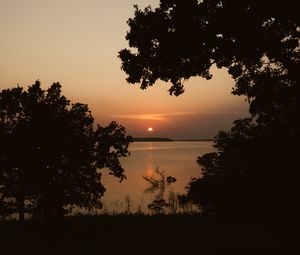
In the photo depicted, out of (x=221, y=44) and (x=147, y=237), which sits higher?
(x=221, y=44)

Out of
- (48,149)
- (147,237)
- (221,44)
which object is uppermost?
(221,44)

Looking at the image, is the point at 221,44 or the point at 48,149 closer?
the point at 221,44

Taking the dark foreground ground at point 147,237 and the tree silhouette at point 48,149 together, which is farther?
the tree silhouette at point 48,149

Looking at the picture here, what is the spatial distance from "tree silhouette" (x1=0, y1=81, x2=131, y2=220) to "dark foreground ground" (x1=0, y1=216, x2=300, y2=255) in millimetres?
2662

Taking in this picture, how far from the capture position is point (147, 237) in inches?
1073

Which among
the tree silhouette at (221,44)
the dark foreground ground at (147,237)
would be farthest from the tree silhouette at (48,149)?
the tree silhouette at (221,44)

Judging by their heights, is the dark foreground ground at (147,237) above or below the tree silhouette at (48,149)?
below

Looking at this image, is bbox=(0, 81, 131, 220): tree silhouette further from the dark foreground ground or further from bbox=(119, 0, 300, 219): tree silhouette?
bbox=(119, 0, 300, 219): tree silhouette

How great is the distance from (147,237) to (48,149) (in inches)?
350

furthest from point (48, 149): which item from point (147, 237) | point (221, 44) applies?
point (221, 44)

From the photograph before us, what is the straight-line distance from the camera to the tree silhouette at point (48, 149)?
1067 inches

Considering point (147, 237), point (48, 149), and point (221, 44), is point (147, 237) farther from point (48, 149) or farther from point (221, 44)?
point (221, 44)

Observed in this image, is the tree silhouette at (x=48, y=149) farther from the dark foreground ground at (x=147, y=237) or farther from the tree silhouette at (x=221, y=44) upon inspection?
the tree silhouette at (x=221, y=44)

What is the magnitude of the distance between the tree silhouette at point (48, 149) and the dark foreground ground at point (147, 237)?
2.66 m
